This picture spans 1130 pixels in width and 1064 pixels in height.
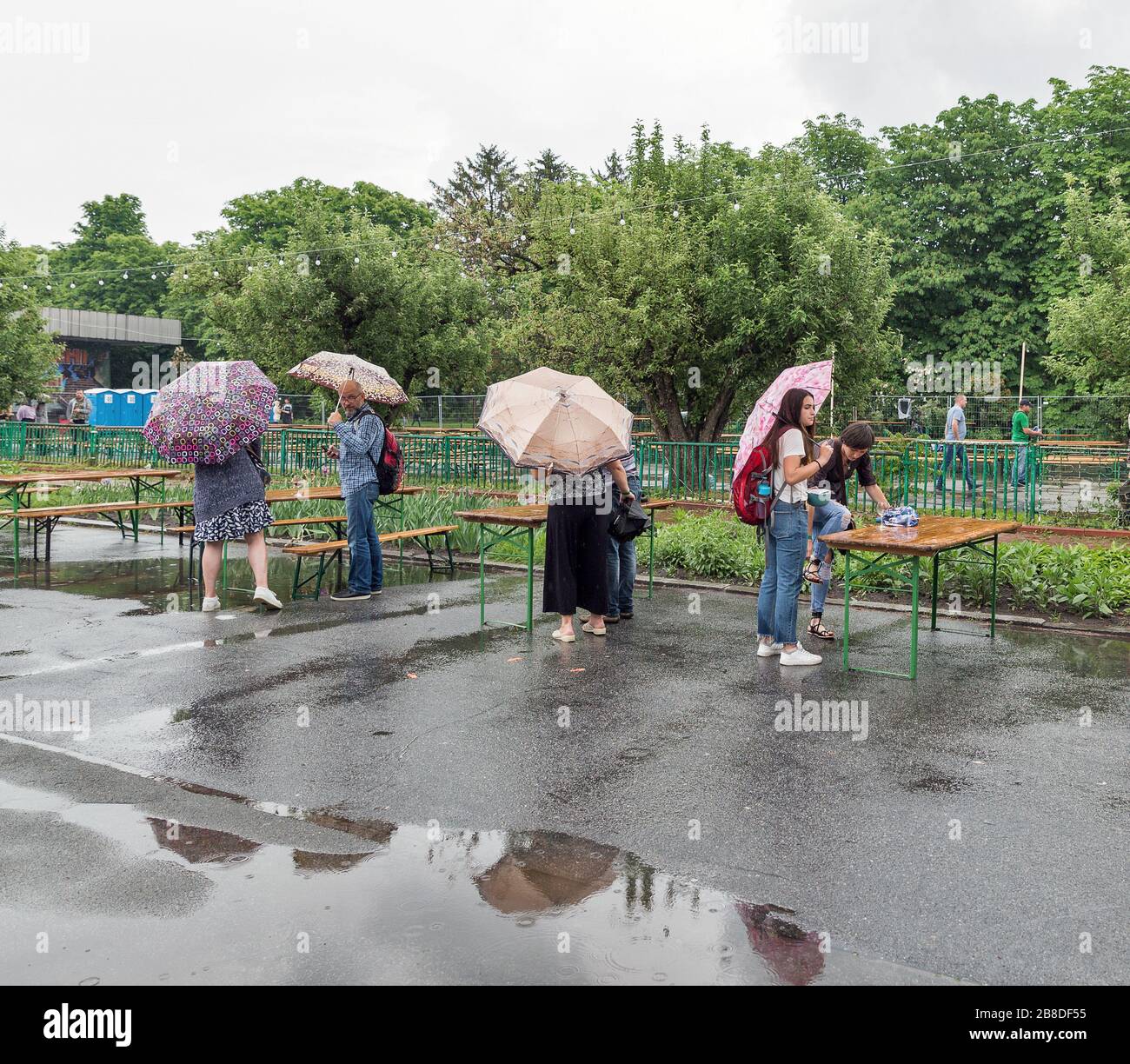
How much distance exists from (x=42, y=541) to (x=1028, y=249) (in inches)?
1510

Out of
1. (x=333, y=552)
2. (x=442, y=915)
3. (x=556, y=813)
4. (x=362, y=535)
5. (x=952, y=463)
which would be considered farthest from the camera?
(x=952, y=463)

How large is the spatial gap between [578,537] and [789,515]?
178cm

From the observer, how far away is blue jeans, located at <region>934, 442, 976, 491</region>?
14.9 meters

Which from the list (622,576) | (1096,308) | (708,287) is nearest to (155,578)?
(622,576)

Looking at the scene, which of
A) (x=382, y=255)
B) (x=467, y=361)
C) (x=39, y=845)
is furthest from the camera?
(x=467, y=361)

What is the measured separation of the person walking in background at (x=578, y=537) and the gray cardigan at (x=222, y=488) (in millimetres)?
3134

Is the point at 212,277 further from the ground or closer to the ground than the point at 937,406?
further from the ground

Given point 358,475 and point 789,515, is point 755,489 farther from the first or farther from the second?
point 358,475

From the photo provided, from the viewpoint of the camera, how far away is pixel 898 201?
150ft

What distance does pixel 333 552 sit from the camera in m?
12.7

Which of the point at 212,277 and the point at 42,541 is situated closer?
the point at 42,541

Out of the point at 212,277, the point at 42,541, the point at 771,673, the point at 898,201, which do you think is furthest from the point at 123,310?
the point at 771,673
